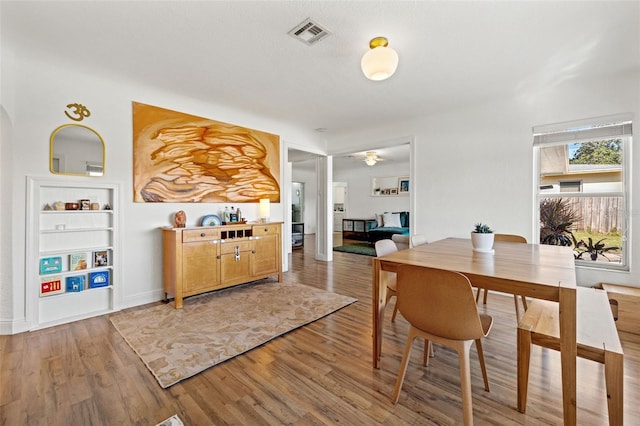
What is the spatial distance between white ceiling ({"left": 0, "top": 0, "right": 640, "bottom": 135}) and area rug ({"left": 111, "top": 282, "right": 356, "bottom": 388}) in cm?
253

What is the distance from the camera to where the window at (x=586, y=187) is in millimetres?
2850

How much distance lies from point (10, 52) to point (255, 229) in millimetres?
2837

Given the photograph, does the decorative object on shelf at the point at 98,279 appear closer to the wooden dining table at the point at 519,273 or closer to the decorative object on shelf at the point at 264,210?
the decorative object on shelf at the point at 264,210

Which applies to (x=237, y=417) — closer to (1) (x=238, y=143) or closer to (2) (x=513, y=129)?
(1) (x=238, y=143)

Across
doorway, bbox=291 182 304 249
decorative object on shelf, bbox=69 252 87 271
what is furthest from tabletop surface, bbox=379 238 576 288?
doorway, bbox=291 182 304 249

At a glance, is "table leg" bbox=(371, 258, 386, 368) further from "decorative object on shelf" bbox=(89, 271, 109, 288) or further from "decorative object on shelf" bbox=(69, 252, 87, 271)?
"decorative object on shelf" bbox=(69, 252, 87, 271)

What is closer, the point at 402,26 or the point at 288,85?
the point at 402,26

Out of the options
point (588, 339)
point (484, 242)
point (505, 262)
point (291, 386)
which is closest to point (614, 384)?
point (588, 339)

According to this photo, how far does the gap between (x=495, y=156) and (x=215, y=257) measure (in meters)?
3.89

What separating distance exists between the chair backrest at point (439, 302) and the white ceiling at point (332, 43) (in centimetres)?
183

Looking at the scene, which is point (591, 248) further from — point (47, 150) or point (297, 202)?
point (297, 202)

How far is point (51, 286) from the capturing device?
2594 mm

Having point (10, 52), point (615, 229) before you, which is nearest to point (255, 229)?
point (10, 52)

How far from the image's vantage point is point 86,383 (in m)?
1.72
